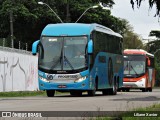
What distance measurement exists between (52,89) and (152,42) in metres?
86.2

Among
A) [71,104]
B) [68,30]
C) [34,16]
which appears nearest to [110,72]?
[68,30]

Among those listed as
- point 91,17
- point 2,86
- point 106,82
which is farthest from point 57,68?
point 91,17

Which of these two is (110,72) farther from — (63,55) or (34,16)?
(34,16)

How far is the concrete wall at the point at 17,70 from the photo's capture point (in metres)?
37.7

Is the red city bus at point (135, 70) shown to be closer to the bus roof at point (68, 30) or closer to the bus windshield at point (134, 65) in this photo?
the bus windshield at point (134, 65)

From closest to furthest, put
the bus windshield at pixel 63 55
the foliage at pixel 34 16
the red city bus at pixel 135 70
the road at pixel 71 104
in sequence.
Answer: the road at pixel 71 104 < the bus windshield at pixel 63 55 < the red city bus at pixel 135 70 < the foliage at pixel 34 16

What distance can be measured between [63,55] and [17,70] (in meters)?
11.1

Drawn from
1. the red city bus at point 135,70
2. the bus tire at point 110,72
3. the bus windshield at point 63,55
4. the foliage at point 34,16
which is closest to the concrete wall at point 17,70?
the bus tire at point 110,72

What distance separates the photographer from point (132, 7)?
55.8 feet

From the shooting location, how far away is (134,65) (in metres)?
52.5

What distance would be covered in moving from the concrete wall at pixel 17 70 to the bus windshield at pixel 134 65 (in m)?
9.54

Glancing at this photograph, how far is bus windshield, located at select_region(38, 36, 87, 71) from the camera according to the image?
3011 cm

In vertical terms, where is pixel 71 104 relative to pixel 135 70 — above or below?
above

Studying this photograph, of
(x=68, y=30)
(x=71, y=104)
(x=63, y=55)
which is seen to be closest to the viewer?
(x=71, y=104)
